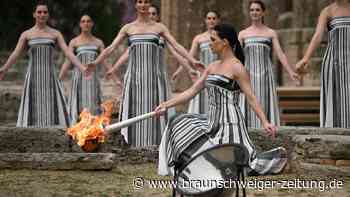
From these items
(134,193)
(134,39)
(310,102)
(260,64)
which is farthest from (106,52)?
(310,102)

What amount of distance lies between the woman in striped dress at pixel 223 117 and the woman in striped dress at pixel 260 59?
4.04 metres

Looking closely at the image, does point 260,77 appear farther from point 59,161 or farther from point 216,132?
point 216,132

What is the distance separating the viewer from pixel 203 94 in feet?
45.8

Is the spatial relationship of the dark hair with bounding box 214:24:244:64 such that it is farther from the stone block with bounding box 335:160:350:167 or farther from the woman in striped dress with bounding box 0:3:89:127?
the woman in striped dress with bounding box 0:3:89:127

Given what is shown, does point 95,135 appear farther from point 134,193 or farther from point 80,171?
point 134,193

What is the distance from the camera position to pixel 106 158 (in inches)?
387

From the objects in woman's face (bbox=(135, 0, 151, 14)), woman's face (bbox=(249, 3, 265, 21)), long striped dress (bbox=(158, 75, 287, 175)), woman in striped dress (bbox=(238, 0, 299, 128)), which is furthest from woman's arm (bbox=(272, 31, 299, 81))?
long striped dress (bbox=(158, 75, 287, 175))

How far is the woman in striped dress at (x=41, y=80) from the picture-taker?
12.6 metres

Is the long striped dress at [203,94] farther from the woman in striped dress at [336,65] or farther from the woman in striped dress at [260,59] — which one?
the woman in striped dress at [336,65]

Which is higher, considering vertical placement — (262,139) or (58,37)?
(58,37)

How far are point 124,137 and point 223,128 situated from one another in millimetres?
3833

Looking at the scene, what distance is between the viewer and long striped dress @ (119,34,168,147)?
466 inches

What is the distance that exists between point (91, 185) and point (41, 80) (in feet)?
14.3

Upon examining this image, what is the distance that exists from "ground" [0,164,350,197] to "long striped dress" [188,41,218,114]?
387cm
